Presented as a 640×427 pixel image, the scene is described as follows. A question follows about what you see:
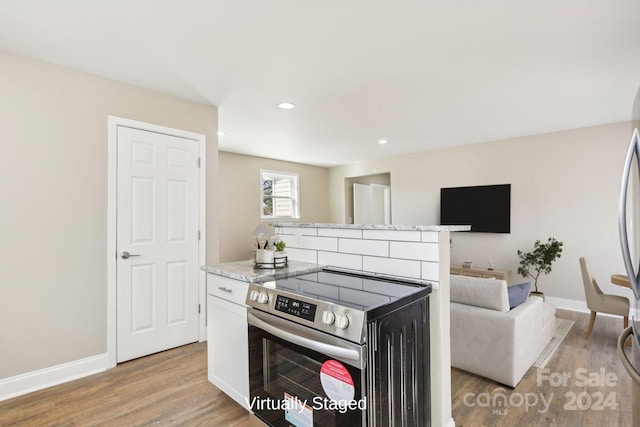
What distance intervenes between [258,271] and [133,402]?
4.17 ft

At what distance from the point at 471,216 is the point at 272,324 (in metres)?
4.61

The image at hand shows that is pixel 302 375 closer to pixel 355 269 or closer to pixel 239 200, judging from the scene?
pixel 355 269

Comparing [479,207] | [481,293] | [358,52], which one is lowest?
[481,293]

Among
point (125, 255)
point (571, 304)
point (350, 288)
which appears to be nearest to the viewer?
point (350, 288)

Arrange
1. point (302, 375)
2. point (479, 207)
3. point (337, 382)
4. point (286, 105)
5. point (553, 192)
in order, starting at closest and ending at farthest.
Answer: point (337, 382), point (302, 375), point (286, 105), point (553, 192), point (479, 207)

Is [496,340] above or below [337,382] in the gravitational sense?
below

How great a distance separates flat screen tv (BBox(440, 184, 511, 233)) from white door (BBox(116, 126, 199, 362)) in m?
4.23

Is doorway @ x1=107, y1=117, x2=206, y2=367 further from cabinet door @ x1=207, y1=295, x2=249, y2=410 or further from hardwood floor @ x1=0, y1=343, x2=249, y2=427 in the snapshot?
cabinet door @ x1=207, y1=295, x2=249, y2=410

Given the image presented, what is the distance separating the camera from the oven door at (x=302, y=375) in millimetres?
1308

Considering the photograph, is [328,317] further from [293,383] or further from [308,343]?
[293,383]

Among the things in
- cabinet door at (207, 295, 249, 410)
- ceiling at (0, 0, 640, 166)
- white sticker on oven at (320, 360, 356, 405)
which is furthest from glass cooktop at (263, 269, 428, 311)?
ceiling at (0, 0, 640, 166)

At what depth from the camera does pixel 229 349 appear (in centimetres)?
205

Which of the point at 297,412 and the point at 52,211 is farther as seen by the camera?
the point at 52,211

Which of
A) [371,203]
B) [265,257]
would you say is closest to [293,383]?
[265,257]
